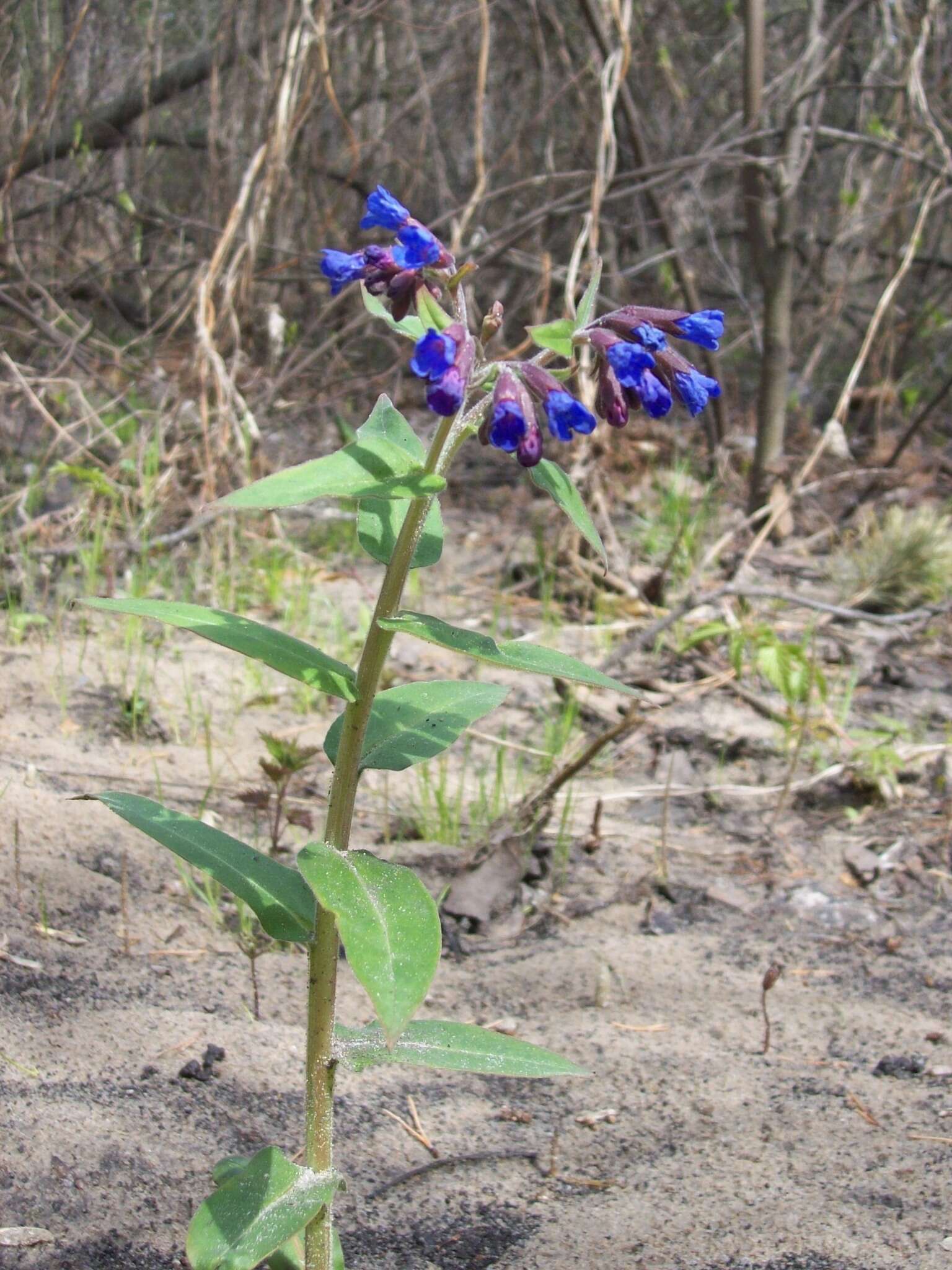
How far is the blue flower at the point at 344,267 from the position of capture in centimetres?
133

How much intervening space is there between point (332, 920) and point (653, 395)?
27.2 inches

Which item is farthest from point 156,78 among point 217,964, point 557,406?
point 557,406

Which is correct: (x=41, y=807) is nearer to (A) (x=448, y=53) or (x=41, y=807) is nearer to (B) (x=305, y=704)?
(B) (x=305, y=704)

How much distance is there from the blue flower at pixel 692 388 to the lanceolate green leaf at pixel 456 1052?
76 cm

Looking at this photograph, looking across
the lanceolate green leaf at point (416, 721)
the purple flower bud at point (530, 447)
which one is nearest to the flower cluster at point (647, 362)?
the purple flower bud at point (530, 447)

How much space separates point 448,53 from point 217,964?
5.16 metres

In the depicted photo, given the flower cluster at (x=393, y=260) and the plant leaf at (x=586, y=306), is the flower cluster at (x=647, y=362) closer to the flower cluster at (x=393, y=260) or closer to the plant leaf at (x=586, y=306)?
the plant leaf at (x=586, y=306)

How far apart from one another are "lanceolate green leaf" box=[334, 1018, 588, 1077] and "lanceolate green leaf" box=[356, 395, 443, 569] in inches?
21.2

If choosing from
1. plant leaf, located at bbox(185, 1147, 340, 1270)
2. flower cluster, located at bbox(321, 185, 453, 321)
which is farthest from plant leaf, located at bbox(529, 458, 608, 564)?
plant leaf, located at bbox(185, 1147, 340, 1270)

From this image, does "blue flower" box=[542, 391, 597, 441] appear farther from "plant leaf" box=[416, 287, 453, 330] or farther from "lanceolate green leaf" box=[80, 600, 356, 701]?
"lanceolate green leaf" box=[80, 600, 356, 701]

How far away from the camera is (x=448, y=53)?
5922mm

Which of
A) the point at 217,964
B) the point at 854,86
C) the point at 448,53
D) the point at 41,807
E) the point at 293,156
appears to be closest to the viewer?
the point at 217,964

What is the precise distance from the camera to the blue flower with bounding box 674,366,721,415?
1.39 meters

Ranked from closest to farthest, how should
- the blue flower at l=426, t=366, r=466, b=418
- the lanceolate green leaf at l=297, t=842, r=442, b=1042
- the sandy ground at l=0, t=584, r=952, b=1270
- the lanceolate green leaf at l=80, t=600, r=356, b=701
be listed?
the lanceolate green leaf at l=297, t=842, r=442, b=1042 → the blue flower at l=426, t=366, r=466, b=418 → the lanceolate green leaf at l=80, t=600, r=356, b=701 → the sandy ground at l=0, t=584, r=952, b=1270
